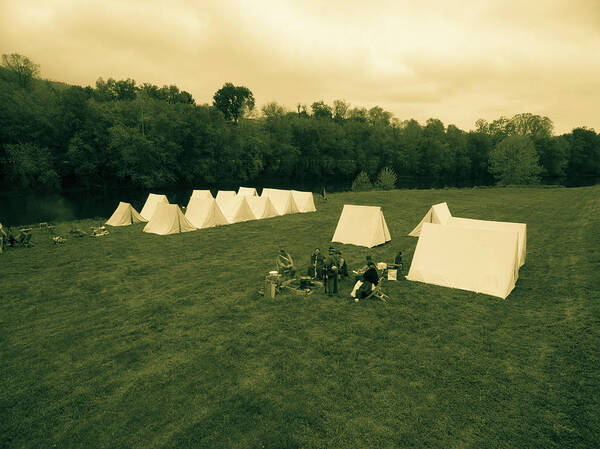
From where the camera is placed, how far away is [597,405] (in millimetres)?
5836

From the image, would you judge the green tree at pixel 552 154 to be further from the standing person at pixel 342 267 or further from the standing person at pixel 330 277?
the standing person at pixel 330 277

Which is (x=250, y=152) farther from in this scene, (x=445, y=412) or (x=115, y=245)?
(x=445, y=412)

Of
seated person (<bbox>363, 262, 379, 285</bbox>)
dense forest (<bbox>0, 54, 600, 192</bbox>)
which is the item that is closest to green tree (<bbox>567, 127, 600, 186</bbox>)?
dense forest (<bbox>0, 54, 600, 192</bbox>)

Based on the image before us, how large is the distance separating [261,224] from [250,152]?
4988cm

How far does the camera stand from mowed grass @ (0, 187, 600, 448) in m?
Result: 5.50

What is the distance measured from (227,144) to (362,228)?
55.0m

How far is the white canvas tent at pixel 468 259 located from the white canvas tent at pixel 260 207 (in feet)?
56.5

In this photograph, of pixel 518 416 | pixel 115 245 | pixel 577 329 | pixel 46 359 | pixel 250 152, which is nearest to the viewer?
pixel 518 416

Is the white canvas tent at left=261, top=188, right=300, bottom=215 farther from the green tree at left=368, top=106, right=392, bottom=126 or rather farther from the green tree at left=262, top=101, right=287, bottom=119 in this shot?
the green tree at left=368, top=106, right=392, bottom=126

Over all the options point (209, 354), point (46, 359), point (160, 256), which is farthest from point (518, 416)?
point (160, 256)

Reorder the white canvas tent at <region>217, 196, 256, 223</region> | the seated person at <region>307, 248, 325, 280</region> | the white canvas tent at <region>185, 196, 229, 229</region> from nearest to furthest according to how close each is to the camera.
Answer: the seated person at <region>307, 248, 325, 280</region>, the white canvas tent at <region>185, 196, 229, 229</region>, the white canvas tent at <region>217, 196, 256, 223</region>

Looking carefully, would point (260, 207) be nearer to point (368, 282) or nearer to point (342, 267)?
point (342, 267)

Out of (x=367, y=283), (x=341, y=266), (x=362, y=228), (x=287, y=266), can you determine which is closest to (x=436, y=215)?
(x=362, y=228)

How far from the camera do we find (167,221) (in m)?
21.7
